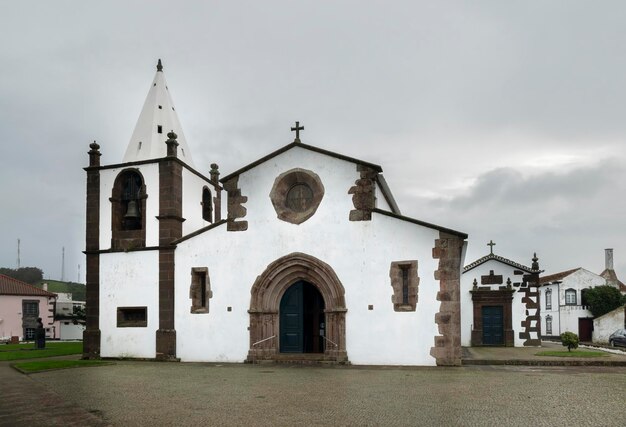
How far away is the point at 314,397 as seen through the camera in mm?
11875

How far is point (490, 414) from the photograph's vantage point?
992cm

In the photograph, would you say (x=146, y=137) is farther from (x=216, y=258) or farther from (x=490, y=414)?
(x=490, y=414)

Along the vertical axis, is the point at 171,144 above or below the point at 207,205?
above

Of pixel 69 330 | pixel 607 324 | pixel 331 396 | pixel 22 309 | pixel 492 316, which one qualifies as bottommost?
pixel 69 330

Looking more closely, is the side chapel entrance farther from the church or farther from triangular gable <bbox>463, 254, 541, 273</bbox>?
the church

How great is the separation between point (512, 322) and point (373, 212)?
16.1 metres

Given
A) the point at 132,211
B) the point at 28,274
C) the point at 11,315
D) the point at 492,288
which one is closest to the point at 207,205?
the point at 132,211

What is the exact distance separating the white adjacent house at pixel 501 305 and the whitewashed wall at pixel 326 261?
13.3 metres

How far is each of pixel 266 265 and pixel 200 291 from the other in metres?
2.87

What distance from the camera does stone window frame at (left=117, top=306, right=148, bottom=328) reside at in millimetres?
22578

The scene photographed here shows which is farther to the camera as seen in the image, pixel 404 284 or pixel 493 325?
pixel 493 325

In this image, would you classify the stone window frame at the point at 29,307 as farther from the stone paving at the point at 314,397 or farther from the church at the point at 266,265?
the stone paving at the point at 314,397

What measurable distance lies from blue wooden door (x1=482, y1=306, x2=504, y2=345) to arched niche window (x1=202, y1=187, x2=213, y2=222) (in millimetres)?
16422

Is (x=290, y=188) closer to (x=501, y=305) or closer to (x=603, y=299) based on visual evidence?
(x=501, y=305)
